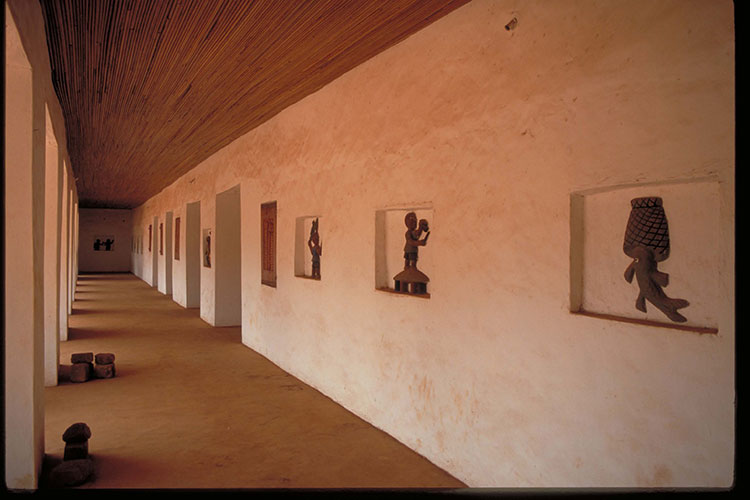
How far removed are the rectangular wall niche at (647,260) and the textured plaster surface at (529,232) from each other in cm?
4

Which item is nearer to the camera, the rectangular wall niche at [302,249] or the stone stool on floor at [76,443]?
the stone stool on floor at [76,443]

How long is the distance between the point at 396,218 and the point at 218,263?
639cm

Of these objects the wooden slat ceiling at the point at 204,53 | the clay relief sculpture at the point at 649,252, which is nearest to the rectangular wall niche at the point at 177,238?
the wooden slat ceiling at the point at 204,53

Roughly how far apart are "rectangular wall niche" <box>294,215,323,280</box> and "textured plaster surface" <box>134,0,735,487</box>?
1.03 m

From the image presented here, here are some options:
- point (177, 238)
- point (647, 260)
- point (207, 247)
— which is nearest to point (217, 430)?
point (647, 260)

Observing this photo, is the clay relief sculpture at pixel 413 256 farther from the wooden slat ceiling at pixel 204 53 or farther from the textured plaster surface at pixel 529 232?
the wooden slat ceiling at pixel 204 53

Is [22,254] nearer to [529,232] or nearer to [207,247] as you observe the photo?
[529,232]

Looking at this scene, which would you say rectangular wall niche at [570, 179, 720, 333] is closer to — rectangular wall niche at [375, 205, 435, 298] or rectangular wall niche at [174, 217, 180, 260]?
rectangular wall niche at [375, 205, 435, 298]

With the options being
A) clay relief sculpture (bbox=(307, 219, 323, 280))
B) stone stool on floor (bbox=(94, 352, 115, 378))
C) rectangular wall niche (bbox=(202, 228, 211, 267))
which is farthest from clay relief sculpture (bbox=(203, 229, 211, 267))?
clay relief sculpture (bbox=(307, 219, 323, 280))

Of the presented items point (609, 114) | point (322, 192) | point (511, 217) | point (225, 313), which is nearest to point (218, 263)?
point (225, 313)

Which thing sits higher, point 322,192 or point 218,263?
point 322,192

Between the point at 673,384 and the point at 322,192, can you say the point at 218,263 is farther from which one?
the point at 673,384

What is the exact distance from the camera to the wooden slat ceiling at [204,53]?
3512 mm

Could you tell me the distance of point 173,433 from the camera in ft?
14.3
